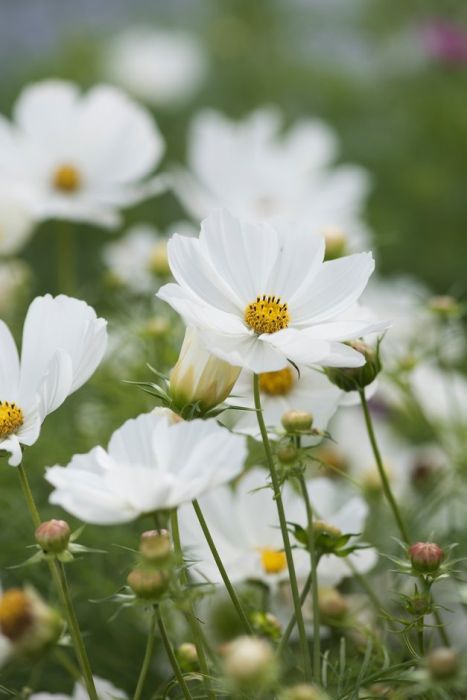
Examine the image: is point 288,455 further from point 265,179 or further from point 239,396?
point 265,179

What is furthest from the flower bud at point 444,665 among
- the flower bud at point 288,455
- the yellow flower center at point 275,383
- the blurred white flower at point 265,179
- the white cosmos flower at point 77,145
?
the blurred white flower at point 265,179

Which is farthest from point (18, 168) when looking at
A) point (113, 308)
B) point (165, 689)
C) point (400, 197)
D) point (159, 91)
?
point (159, 91)

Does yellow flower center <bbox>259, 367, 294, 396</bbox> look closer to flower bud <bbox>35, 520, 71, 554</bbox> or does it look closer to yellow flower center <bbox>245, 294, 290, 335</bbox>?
yellow flower center <bbox>245, 294, 290, 335</bbox>

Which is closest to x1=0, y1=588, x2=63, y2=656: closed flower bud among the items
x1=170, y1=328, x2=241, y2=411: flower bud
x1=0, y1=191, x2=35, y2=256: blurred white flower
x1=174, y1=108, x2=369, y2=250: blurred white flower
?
x1=170, y1=328, x2=241, y2=411: flower bud

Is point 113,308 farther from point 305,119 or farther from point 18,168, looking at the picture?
point 305,119

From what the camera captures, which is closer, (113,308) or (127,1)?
(113,308)
